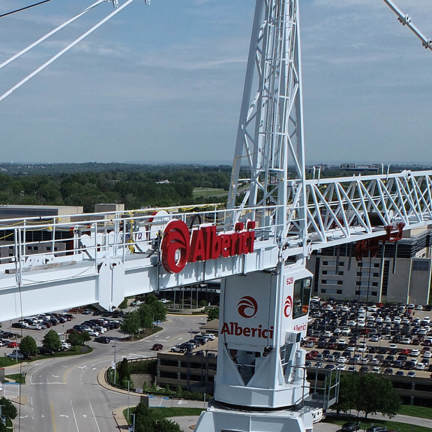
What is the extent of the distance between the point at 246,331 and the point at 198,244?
529 centimetres

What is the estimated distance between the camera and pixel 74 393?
52.8 m

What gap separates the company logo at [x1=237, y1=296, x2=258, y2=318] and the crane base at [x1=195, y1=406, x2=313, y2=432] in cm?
308

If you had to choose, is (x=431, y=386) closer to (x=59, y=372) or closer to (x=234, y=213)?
(x=59, y=372)

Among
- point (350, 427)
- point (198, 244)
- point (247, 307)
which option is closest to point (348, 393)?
point (350, 427)

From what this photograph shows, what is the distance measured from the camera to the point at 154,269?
61.6 feet

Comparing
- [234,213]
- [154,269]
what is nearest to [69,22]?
[154,269]

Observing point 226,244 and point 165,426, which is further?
point 165,426

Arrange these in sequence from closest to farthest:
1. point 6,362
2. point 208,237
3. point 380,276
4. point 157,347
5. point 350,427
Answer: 1. point 208,237
2. point 350,427
3. point 6,362
4. point 157,347
5. point 380,276

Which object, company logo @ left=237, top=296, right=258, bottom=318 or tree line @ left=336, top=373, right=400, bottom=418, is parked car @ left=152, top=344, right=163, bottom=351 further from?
company logo @ left=237, top=296, right=258, bottom=318

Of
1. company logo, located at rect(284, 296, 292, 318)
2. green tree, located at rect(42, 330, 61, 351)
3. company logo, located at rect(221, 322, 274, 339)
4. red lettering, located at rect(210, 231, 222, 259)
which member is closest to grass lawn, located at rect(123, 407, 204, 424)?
green tree, located at rect(42, 330, 61, 351)

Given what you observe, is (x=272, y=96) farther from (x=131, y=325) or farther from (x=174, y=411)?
(x=131, y=325)

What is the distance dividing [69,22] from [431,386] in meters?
44.2

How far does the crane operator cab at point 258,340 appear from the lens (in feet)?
76.7

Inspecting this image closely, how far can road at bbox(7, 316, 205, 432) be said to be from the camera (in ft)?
153
